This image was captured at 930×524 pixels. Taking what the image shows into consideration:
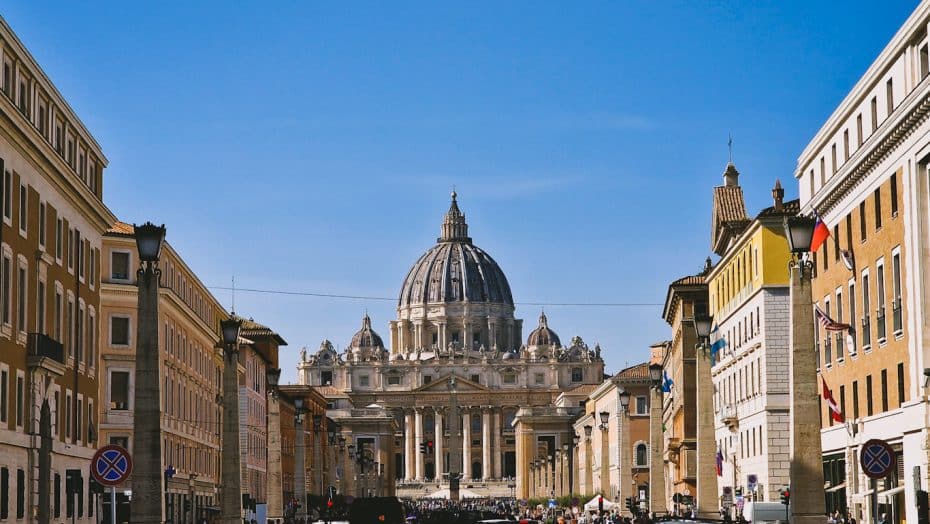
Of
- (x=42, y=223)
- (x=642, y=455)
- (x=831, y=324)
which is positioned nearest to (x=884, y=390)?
(x=831, y=324)

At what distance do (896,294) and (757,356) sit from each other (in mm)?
24084

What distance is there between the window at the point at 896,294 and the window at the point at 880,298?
132 centimetres

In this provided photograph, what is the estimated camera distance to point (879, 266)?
156 feet

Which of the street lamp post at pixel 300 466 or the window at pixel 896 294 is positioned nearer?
the window at pixel 896 294

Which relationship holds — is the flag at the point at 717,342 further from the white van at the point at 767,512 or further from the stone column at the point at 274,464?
the white van at the point at 767,512

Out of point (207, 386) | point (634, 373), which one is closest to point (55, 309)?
point (207, 386)

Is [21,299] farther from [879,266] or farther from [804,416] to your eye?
[879,266]

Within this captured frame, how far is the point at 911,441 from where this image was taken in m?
44.1

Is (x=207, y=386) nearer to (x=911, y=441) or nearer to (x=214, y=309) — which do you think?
(x=214, y=309)

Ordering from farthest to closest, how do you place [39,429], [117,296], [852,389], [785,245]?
[117,296], [785,245], [852,389], [39,429]

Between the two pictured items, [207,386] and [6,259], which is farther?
[207,386]

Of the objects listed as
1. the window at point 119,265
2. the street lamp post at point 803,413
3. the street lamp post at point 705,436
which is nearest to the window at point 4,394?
the street lamp post at point 705,436

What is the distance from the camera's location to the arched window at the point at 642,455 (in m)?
156

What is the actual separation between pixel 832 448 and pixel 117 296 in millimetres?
29966
